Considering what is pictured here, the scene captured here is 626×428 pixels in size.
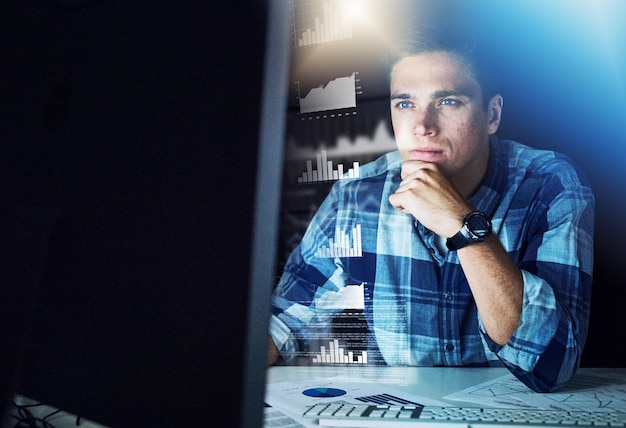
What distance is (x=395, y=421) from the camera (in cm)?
92

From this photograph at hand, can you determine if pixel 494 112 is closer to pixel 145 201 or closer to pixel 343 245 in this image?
pixel 343 245

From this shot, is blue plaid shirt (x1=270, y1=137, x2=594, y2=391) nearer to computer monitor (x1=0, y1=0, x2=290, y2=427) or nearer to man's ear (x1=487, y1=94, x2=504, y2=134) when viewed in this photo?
man's ear (x1=487, y1=94, x2=504, y2=134)

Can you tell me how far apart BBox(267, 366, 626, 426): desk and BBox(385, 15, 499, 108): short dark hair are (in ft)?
2.35

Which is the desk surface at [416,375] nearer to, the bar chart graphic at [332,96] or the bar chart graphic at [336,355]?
the bar chart graphic at [336,355]

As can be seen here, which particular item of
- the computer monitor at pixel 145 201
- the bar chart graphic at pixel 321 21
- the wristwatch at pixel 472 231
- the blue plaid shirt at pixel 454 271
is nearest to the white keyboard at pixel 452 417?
the blue plaid shirt at pixel 454 271

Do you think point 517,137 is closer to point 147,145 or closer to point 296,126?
point 296,126

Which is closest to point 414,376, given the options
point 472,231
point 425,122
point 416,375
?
point 416,375

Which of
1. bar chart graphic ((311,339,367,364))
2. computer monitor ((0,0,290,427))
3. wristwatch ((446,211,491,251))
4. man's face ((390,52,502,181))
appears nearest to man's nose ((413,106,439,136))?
man's face ((390,52,502,181))

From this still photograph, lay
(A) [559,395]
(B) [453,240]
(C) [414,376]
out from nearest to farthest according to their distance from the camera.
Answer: (A) [559,395] → (C) [414,376] → (B) [453,240]

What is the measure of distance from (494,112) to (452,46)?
0.22 meters

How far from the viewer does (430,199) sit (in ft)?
4.96

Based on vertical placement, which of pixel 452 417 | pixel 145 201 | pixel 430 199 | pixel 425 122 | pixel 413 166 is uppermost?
pixel 425 122

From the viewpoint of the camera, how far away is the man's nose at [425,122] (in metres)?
1.60

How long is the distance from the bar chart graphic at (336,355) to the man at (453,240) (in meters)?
0.05
